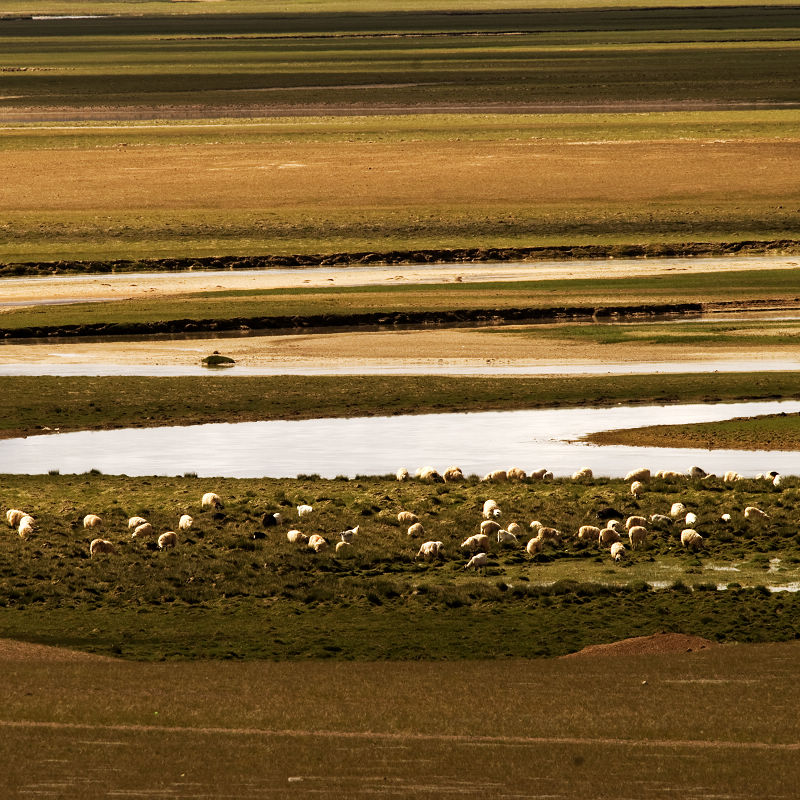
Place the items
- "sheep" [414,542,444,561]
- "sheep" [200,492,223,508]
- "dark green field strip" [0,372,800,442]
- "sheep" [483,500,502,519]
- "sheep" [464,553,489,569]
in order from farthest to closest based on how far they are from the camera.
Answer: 1. "dark green field strip" [0,372,800,442]
2. "sheep" [200,492,223,508]
3. "sheep" [483,500,502,519]
4. "sheep" [414,542,444,561]
5. "sheep" [464,553,489,569]

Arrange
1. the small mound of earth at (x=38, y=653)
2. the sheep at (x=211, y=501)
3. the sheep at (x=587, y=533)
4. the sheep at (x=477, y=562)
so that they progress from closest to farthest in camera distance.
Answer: the small mound of earth at (x=38, y=653) → the sheep at (x=477, y=562) → the sheep at (x=587, y=533) → the sheep at (x=211, y=501)

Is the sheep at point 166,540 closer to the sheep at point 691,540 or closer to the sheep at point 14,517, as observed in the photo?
the sheep at point 14,517

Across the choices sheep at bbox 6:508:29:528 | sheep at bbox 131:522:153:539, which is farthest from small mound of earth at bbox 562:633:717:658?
sheep at bbox 6:508:29:528

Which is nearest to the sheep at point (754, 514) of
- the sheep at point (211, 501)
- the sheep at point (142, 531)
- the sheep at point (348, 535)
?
the sheep at point (348, 535)

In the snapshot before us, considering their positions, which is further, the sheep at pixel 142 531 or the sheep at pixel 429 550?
the sheep at pixel 142 531

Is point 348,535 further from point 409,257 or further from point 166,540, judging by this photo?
point 409,257

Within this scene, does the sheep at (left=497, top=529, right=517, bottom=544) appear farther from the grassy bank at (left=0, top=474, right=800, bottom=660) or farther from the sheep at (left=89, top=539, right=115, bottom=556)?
the sheep at (left=89, top=539, right=115, bottom=556)

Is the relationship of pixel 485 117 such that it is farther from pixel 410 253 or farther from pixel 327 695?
pixel 327 695

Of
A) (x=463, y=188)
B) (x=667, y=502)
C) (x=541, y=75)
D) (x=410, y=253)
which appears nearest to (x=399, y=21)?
(x=541, y=75)
